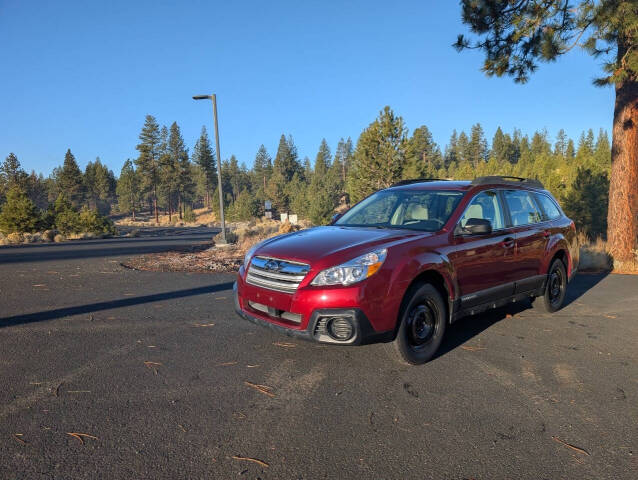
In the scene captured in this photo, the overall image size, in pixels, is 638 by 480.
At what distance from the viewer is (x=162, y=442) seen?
255cm

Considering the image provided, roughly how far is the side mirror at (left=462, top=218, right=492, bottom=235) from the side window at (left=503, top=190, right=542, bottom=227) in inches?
42.7

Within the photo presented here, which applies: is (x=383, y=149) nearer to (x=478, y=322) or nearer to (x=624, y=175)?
(x=624, y=175)

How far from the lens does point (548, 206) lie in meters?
5.94

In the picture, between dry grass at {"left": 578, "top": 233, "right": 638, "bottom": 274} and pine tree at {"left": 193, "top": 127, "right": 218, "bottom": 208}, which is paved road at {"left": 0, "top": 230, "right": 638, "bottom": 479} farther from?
pine tree at {"left": 193, "top": 127, "right": 218, "bottom": 208}

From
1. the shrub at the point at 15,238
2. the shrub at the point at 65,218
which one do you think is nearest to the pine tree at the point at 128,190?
the shrub at the point at 65,218

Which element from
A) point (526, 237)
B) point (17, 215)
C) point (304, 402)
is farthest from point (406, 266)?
point (17, 215)

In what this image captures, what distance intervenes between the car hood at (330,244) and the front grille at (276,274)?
2.5 inches

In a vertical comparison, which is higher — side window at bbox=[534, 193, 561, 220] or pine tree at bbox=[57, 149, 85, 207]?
pine tree at bbox=[57, 149, 85, 207]

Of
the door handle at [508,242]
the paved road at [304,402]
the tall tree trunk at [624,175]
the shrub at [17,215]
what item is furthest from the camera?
the shrub at [17,215]

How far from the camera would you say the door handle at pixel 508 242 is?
472 cm

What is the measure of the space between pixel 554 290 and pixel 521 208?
1491mm

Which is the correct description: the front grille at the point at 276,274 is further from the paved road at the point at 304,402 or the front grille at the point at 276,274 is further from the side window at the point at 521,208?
the side window at the point at 521,208

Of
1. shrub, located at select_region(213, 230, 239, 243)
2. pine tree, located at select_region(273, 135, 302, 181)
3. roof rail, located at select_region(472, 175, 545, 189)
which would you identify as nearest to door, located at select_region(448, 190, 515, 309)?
roof rail, located at select_region(472, 175, 545, 189)

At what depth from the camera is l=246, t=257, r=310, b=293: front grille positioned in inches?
141
